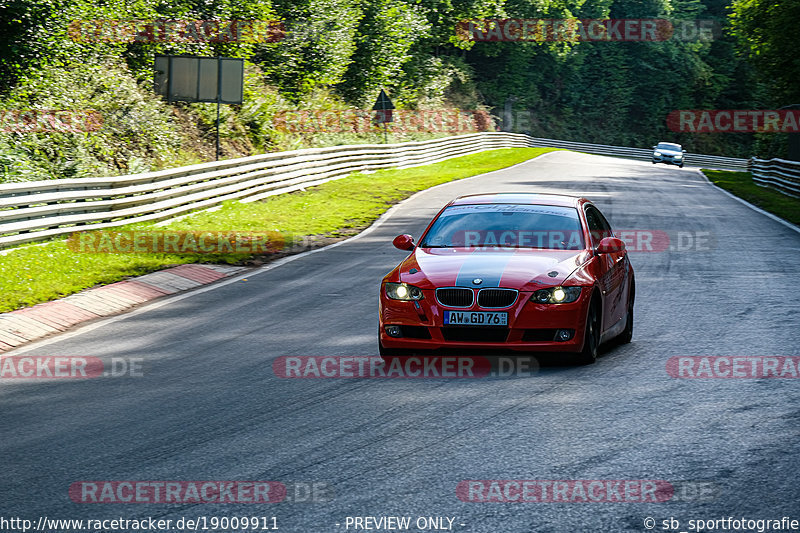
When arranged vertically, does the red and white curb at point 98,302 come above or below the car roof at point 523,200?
below

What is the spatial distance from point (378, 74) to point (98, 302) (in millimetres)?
37222

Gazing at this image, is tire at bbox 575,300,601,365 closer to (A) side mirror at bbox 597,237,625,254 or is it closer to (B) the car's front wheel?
(B) the car's front wheel

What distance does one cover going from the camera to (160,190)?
1933 cm

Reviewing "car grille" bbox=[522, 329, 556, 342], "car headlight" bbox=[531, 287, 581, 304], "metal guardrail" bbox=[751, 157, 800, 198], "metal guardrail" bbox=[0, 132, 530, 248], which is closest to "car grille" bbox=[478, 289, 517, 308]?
"car headlight" bbox=[531, 287, 581, 304]

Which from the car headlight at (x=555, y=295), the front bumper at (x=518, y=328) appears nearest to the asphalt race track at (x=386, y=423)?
the front bumper at (x=518, y=328)

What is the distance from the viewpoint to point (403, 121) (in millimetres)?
52938

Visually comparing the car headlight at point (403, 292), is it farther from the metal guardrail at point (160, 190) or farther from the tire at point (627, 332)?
the metal guardrail at point (160, 190)

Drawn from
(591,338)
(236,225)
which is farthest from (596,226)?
(236,225)

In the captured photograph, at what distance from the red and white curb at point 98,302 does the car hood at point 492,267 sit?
432cm

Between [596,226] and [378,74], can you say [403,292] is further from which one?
[378,74]

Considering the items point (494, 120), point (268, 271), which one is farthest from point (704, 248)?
point (494, 120)

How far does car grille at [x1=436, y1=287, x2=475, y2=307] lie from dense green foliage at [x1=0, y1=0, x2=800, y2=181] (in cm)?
1202

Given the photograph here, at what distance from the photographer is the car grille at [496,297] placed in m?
8.35

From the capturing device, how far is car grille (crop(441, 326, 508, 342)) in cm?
831
